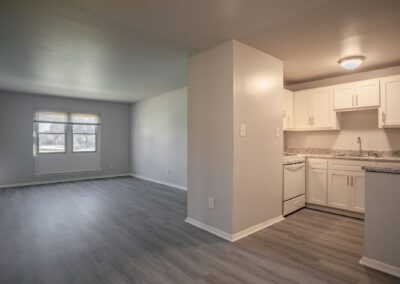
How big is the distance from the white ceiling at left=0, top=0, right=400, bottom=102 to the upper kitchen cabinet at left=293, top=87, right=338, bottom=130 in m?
0.32

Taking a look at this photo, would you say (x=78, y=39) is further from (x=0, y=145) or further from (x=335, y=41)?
(x=0, y=145)

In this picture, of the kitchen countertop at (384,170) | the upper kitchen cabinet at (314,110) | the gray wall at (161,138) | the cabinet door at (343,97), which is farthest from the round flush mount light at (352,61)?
the gray wall at (161,138)

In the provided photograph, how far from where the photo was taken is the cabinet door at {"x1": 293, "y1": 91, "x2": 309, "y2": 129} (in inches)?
169

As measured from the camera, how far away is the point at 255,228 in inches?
117

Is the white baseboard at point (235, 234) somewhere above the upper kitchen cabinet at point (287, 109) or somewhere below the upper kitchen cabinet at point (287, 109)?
below

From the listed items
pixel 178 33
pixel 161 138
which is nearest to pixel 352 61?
Answer: pixel 178 33

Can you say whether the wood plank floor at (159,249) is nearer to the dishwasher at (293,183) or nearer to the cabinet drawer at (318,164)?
the dishwasher at (293,183)

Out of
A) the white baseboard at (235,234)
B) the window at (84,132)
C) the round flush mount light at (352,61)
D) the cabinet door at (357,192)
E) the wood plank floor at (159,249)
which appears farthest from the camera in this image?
the window at (84,132)

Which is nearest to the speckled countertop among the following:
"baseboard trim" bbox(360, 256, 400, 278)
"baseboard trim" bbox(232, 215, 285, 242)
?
"baseboard trim" bbox(232, 215, 285, 242)

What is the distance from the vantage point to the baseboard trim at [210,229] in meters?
2.74

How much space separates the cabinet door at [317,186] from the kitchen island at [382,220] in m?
1.68

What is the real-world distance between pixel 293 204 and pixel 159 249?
7.53 ft

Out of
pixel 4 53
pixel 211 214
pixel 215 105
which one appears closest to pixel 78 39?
pixel 4 53

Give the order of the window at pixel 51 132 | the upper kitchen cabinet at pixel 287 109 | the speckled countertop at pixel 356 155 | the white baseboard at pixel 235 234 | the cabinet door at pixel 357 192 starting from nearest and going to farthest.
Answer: the white baseboard at pixel 235 234, the speckled countertop at pixel 356 155, the cabinet door at pixel 357 192, the upper kitchen cabinet at pixel 287 109, the window at pixel 51 132
